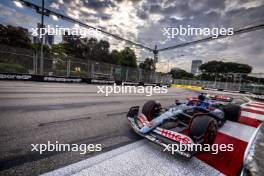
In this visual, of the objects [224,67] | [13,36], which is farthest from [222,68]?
[13,36]

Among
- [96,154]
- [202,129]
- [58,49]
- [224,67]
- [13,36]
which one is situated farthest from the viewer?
[224,67]

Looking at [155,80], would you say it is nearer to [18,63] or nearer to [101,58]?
[18,63]

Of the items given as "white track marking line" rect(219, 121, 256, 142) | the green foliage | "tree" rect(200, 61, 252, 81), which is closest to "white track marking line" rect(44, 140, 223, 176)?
"white track marking line" rect(219, 121, 256, 142)

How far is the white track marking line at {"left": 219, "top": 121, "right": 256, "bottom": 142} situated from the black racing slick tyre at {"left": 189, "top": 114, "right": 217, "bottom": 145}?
4.08 ft

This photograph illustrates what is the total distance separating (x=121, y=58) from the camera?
50188mm

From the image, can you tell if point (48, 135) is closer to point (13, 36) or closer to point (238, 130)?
point (238, 130)

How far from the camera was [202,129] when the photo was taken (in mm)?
2346

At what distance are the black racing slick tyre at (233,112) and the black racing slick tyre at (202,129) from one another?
2.30 metres

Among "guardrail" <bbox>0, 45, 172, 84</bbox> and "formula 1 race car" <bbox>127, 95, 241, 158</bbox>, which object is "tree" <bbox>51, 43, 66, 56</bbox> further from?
"formula 1 race car" <bbox>127, 95, 241, 158</bbox>

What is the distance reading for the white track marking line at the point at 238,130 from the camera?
10.8ft

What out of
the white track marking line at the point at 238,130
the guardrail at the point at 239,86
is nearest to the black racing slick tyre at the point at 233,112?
the white track marking line at the point at 238,130

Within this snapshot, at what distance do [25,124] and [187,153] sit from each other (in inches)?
122

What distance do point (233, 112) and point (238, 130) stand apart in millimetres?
774

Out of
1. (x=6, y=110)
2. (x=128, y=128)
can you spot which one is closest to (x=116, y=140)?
(x=128, y=128)
